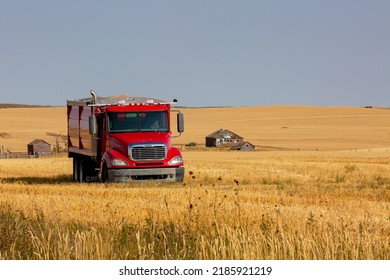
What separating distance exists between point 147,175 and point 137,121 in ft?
5.83

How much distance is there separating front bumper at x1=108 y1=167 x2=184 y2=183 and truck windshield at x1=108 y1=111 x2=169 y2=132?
4.58 feet

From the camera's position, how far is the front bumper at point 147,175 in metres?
26.2

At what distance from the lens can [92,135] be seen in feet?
91.8

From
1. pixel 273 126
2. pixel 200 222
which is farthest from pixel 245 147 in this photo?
pixel 200 222

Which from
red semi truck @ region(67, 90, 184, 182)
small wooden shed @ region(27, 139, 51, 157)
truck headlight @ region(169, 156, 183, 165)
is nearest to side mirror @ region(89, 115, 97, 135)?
red semi truck @ region(67, 90, 184, 182)

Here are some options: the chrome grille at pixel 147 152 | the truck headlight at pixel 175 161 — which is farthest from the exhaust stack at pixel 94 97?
the truck headlight at pixel 175 161

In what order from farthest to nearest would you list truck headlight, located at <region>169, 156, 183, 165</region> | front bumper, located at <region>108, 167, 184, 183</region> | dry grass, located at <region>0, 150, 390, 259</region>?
→ truck headlight, located at <region>169, 156, 183, 165</region>, front bumper, located at <region>108, 167, 184, 183</region>, dry grass, located at <region>0, 150, 390, 259</region>

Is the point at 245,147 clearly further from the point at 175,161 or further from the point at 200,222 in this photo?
the point at 200,222

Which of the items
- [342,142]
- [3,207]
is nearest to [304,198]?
[3,207]

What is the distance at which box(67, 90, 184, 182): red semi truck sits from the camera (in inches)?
1037

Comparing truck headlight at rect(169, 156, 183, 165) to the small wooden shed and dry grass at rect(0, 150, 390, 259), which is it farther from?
the small wooden shed

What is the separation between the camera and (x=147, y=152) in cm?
2648

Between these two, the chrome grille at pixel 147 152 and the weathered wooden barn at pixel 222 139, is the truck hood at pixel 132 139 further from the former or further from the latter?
the weathered wooden barn at pixel 222 139

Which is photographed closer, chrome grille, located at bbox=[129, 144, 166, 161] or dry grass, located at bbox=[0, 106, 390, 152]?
chrome grille, located at bbox=[129, 144, 166, 161]
